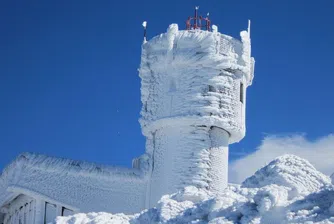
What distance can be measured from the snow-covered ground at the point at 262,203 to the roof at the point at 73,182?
490 cm

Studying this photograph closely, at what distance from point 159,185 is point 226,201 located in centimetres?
683

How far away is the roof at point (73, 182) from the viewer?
12.5 m

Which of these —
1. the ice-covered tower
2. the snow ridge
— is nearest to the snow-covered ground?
the snow ridge

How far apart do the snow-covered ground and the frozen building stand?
491 cm

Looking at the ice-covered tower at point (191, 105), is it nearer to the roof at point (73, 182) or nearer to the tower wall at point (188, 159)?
the tower wall at point (188, 159)

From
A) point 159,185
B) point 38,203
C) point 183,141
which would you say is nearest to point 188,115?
point 183,141

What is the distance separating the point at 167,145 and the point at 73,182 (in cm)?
196

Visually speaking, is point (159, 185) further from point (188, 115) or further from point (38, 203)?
point (38, 203)

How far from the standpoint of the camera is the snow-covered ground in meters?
5.49

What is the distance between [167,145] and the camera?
12.8 metres

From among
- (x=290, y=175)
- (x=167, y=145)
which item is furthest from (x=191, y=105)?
(x=290, y=175)

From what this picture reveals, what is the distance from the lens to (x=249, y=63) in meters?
13.4

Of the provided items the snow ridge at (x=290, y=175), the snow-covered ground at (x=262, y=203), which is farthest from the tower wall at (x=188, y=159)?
the snow ridge at (x=290, y=175)

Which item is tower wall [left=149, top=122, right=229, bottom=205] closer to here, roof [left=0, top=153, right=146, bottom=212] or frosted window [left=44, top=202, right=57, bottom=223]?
roof [left=0, top=153, right=146, bottom=212]
